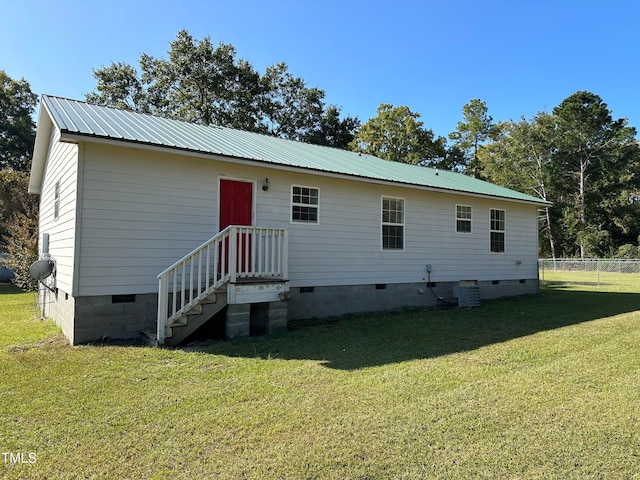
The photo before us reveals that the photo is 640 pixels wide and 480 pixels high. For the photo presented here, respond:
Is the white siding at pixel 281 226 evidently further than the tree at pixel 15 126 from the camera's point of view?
No

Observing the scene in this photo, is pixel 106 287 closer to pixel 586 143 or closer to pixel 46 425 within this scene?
pixel 46 425

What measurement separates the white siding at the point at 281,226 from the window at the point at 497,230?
0.25 m

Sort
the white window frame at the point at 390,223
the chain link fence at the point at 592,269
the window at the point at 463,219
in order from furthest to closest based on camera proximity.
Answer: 1. the chain link fence at the point at 592,269
2. the window at the point at 463,219
3. the white window frame at the point at 390,223

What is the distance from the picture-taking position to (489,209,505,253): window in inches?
482

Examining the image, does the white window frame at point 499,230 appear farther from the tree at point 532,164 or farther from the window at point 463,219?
the tree at point 532,164

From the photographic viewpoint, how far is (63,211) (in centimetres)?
759

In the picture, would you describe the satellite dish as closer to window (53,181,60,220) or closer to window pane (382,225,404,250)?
window (53,181,60,220)

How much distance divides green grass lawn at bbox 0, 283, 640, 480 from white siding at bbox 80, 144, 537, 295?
1696mm

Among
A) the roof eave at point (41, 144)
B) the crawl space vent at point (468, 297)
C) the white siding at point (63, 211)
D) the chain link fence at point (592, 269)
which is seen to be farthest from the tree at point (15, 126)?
the chain link fence at point (592, 269)

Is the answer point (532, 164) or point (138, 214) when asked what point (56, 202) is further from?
point (532, 164)

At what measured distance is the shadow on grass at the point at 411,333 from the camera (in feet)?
18.9

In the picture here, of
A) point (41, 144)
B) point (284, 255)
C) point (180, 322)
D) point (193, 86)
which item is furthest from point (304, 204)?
point (193, 86)

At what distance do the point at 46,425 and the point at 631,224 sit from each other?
131ft

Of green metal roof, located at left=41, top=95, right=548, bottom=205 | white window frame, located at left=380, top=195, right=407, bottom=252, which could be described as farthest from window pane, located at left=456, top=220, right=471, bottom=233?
white window frame, located at left=380, top=195, right=407, bottom=252
